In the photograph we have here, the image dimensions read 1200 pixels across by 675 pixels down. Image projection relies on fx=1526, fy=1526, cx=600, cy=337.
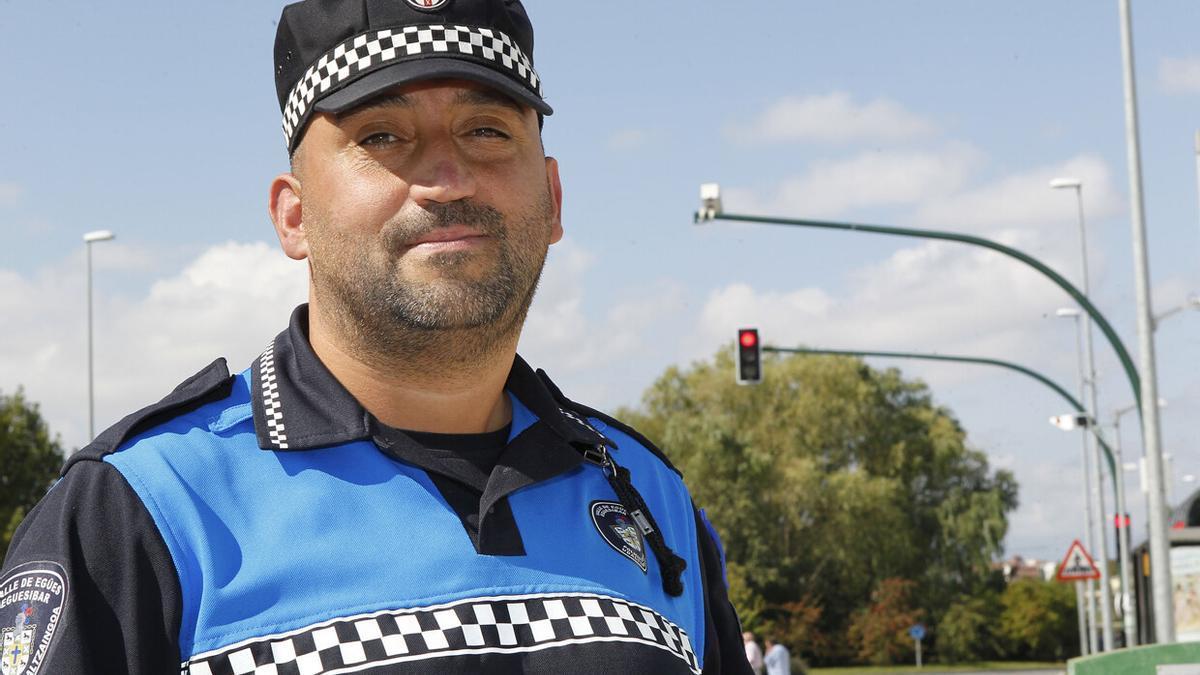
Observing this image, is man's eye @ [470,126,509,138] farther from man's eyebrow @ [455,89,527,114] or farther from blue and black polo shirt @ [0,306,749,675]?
blue and black polo shirt @ [0,306,749,675]

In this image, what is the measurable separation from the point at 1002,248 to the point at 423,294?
52.5 ft

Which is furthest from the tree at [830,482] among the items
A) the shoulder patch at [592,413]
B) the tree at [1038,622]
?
the shoulder patch at [592,413]

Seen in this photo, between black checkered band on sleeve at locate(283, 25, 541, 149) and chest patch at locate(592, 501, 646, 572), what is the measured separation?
74cm

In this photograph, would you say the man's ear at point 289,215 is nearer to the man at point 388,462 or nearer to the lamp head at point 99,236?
the man at point 388,462

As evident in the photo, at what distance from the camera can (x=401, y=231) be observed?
2344 millimetres

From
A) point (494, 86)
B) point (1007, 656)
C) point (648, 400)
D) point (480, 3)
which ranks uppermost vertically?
point (648, 400)

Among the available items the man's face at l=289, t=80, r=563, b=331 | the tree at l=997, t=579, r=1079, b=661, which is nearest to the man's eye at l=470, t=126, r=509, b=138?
the man's face at l=289, t=80, r=563, b=331

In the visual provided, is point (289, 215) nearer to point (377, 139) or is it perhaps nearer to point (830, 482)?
point (377, 139)

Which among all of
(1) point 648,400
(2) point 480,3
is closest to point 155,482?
(2) point 480,3

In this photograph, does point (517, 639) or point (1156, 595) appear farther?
point (1156, 595)

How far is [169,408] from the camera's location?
2.29m

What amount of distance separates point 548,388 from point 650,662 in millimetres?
636

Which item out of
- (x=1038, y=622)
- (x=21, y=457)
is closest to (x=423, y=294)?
(x=21, y=457)

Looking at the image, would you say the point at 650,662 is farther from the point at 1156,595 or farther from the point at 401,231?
the point at 1156,595
